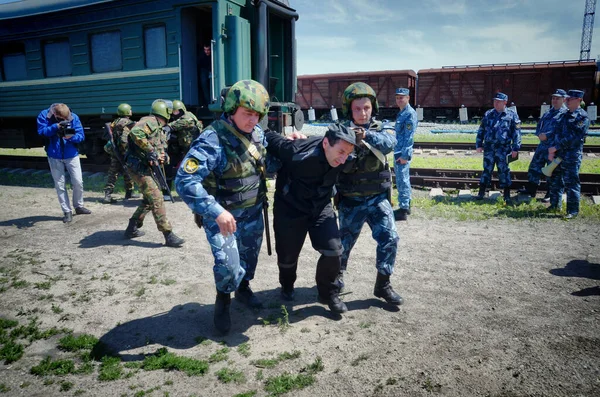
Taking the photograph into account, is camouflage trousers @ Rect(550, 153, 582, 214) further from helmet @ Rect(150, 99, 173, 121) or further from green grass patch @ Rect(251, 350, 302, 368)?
helmet @ Rect(150, 99, 173, 121)

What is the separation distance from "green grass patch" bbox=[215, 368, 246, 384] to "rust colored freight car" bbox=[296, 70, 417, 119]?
2436cm

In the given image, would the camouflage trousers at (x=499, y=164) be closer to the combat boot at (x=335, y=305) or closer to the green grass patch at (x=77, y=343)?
the combat boot at (x=335, y=305)

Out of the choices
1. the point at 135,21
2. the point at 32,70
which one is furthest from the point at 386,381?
the point at 32,70

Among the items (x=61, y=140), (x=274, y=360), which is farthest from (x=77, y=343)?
(x=61, y=140)

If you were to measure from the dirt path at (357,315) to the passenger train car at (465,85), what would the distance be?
20568 mm

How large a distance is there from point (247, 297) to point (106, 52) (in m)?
9.05

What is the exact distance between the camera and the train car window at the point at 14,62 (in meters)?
12.1

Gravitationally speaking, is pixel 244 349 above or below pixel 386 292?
below

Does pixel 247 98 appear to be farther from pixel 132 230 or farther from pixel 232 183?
pixel 132 230

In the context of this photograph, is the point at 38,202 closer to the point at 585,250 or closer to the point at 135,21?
the point at 135,21

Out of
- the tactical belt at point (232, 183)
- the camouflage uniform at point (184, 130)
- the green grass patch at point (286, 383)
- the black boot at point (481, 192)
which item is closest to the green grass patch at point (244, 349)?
the green grass patch at point (286, 383)

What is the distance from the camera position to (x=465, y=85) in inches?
979

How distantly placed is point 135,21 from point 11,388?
29.8 ft

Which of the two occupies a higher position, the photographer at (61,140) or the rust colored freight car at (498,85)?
the rust colored freight car at (498,85)
